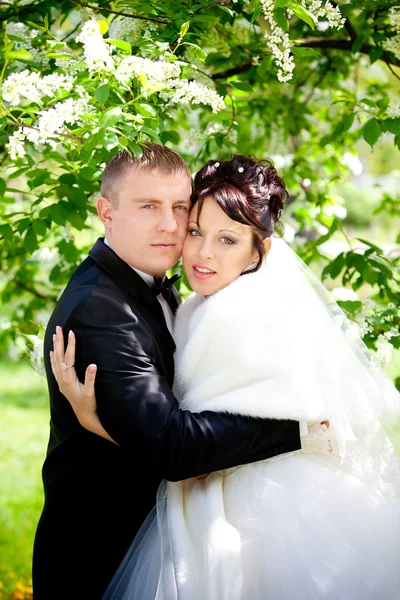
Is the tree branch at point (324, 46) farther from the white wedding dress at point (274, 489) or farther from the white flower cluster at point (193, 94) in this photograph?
the white wedding dress at point (274, 489)

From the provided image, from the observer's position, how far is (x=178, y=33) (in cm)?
260

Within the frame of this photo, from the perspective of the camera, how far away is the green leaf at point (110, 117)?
2119 mm

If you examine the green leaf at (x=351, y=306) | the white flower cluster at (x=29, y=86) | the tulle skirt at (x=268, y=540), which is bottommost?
the tulle skirt at (x=268, y=540)

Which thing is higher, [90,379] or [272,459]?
[90,379]

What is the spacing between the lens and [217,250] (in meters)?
2.66

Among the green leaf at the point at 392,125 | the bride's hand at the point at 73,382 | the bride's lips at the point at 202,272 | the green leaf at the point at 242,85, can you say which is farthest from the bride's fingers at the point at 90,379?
the green leaf at the point at 392,125

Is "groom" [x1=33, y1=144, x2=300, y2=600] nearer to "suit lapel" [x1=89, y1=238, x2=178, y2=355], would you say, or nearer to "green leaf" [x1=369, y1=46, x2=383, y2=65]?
"suit lapel" [x1=89, y1=238, x2=178, y2=355]

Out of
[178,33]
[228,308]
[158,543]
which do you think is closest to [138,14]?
[178,33]

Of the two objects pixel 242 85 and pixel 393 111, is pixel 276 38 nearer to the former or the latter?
pixel 242 85

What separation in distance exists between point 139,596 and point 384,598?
0.83m

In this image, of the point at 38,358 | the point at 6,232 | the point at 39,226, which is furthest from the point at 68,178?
the point at 38,358

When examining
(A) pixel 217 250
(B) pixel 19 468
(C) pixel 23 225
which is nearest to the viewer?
(A) pixel 217 250

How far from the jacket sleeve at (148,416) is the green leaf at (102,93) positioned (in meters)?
0.69

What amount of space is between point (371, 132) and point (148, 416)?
69.8 inches
